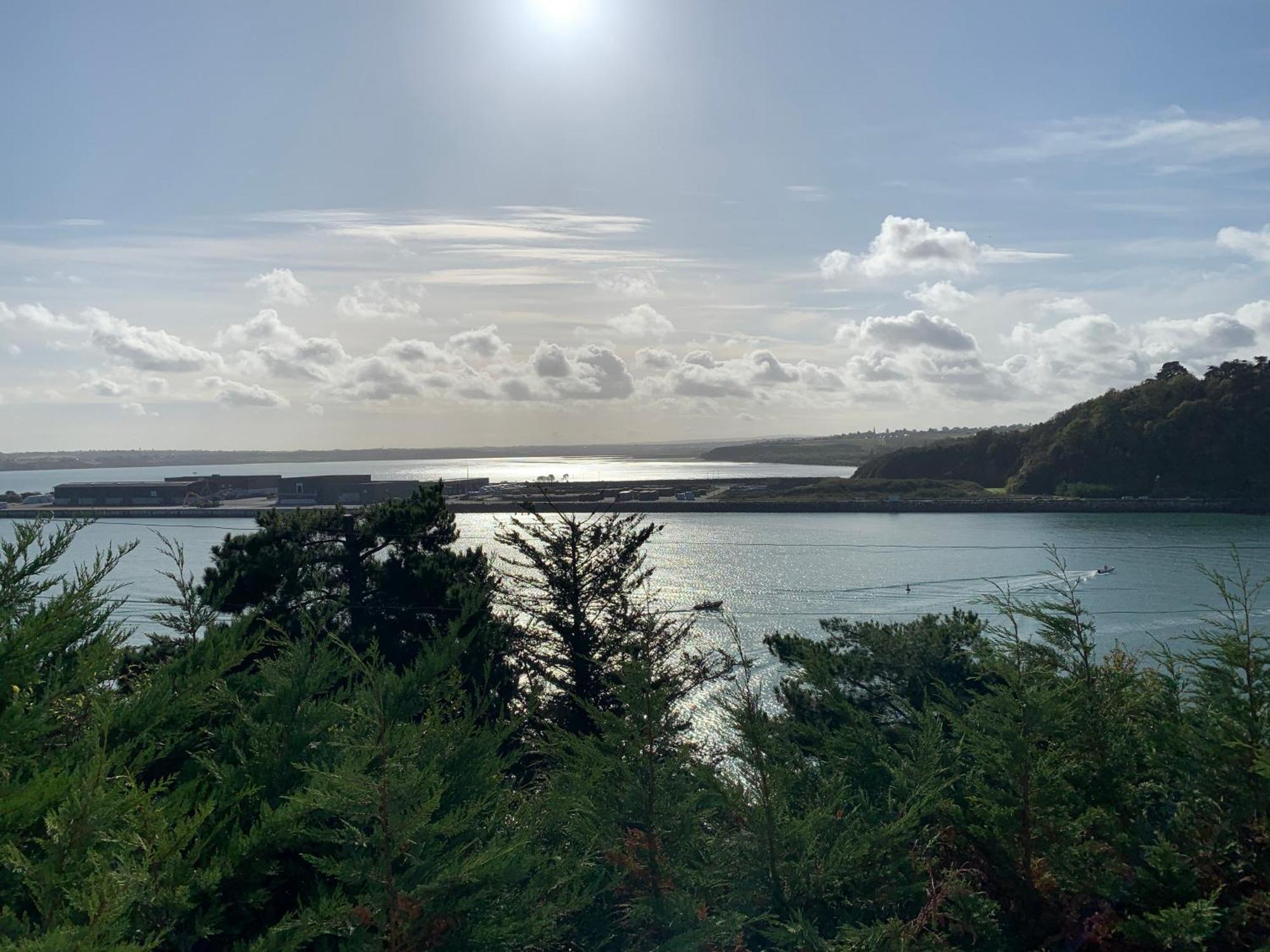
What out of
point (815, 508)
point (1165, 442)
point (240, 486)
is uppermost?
point (1165, 442)

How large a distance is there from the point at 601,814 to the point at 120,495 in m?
46.2

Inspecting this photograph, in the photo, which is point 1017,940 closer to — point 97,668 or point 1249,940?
point 1249,940

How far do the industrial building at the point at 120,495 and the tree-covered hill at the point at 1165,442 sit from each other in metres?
39.3

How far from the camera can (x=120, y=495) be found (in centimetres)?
4294

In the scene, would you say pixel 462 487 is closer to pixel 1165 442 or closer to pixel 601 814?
pixel 1165 442

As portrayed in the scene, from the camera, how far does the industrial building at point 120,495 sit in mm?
42531

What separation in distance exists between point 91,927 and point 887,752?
107 inches

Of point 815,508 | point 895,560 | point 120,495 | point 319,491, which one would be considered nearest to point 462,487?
point 319,491

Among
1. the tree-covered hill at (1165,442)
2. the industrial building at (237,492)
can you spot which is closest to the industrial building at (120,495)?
the industrial building at (237,492)

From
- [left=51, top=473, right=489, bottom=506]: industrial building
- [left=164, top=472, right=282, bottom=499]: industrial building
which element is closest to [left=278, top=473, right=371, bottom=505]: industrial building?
[left=51, top=473, right=489, bottom=506]: industrial building

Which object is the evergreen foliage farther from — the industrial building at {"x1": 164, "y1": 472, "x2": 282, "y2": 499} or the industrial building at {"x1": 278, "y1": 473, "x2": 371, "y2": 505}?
the industrial building at {"x1": 164, "y1": 472, "x2": 282, "y2": 499}

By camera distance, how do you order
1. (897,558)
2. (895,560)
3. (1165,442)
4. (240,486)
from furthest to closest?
1. (240,486)
2. (1165,442)
3. (897,558)
4. (895,560)

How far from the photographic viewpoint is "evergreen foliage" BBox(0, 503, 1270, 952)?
229 cm

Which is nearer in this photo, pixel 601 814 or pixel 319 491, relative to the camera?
pixel 601 814
